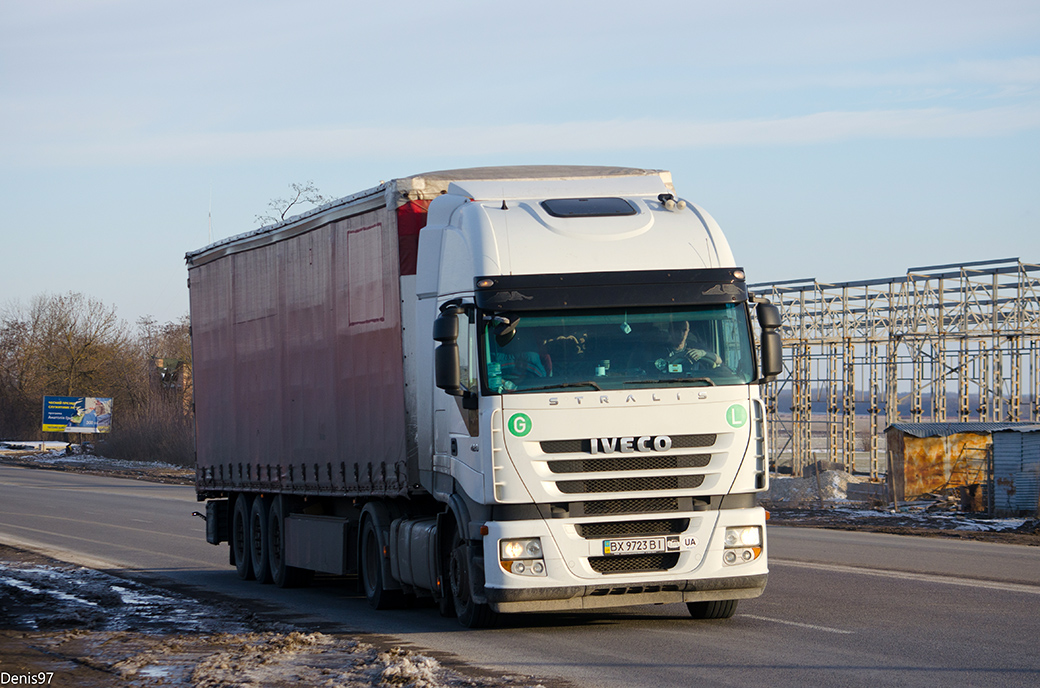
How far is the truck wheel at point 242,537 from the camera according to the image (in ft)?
57.2

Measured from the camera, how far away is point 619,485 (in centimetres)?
1055

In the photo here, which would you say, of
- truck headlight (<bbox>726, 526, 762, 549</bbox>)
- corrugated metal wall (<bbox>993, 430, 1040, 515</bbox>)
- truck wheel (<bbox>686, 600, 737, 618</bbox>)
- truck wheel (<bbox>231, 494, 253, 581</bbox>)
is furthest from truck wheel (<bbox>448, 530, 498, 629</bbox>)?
corrugated metal wall (<bbox>993, 430, 1040, 515</bbox>)

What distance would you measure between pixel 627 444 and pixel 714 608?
2.18 meters

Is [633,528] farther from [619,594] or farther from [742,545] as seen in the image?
[742,545]

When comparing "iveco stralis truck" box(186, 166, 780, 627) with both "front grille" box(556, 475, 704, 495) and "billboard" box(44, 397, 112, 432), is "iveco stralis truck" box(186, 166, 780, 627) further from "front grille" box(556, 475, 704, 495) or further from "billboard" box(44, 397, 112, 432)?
"billboard" box(44, 397, 112, 432)

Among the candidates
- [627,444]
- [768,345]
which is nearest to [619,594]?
[627,444]

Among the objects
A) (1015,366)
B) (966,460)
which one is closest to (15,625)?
(966,460)

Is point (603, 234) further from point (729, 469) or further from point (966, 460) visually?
point (966, 460)

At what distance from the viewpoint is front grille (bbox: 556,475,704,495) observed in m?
10.5

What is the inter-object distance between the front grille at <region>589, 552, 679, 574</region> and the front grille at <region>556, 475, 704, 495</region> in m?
0.57

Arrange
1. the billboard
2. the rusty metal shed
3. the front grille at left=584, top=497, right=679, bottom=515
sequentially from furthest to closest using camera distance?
1. the billboard
2. the rusty metal shed
3. the front grille at left=584, top=497, right=679, bottom=515

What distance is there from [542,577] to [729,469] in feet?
6.03

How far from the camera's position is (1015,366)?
4303cm

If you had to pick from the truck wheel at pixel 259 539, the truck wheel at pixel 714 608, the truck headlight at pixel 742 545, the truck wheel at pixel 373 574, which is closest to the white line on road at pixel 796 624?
the truck wheel at pixel 714 608
